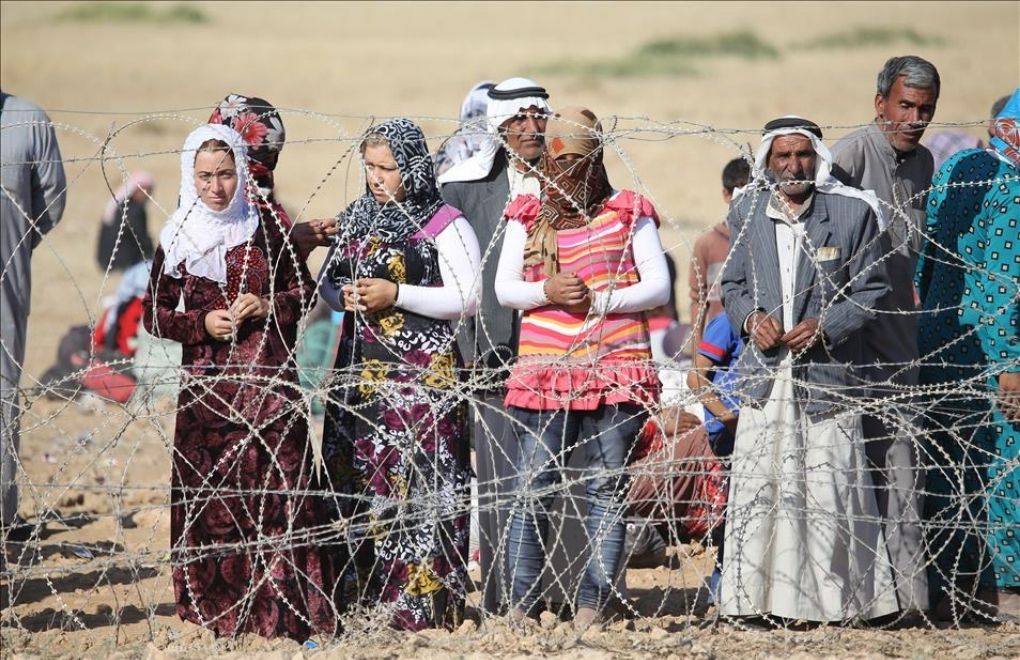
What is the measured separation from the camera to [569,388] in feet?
16.6

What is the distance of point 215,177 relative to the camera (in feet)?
16.5

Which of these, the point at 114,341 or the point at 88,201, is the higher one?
the point at 88,201

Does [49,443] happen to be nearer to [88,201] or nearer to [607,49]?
[88,201]

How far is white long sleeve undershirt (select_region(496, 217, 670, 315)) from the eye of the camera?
16.7ft

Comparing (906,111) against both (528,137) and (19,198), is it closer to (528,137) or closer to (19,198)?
(528,137)

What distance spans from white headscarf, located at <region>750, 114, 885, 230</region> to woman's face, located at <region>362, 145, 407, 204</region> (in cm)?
122

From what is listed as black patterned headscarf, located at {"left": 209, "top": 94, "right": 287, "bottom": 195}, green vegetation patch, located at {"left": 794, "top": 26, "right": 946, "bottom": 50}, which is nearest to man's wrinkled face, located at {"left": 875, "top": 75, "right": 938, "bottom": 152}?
black patterned headscarf, located at {"left": 209, "top": 94, "right": 287, "bottom": 195}

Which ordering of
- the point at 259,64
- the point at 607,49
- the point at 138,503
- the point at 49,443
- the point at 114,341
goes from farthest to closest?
1. the point at 607,49
2. the point at 259,64
3. the point at 114,341
4. the point at 49,443
5. the point at 138,503

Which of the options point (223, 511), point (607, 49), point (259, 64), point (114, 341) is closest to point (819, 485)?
point (223, 511)

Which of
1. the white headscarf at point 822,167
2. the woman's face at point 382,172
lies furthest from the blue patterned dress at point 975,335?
the woman's face at point 382,172

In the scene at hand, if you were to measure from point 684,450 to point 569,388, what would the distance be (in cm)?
152

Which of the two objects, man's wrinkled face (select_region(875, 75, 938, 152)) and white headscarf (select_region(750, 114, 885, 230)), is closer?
white headscarf (select_region(750, 114, 885, 230))

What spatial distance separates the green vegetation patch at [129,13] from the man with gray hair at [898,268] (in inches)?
1548

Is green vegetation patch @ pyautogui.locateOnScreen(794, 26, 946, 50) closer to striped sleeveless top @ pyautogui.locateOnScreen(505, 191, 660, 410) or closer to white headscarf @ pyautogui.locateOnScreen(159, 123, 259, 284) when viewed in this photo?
striped sleeveless top @ pyautogui.locateOnScreen(505, 191, 660, 410)
